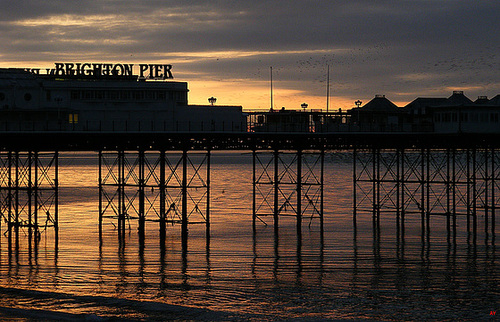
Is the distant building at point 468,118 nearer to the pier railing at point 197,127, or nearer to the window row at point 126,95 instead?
the pier railing at point 197,127

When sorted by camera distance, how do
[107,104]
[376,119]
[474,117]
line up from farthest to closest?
[376,119] → [474,117] → [107,104]

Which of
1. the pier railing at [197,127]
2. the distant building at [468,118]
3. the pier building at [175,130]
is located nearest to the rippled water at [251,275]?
the pier building at [175,130]

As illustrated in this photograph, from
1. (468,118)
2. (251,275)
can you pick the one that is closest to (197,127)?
(468,118)

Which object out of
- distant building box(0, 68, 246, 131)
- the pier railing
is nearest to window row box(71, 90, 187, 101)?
distant building box(0, 68, 246, 131)

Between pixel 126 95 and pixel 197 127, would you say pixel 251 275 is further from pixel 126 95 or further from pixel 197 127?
pixel 126 95

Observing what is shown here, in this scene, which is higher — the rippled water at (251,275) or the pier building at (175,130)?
the pier building at (175,130)

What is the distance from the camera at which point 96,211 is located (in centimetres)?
7994

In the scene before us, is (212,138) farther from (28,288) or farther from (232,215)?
(28,288)

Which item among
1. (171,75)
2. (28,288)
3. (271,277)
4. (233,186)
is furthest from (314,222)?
(233,186)

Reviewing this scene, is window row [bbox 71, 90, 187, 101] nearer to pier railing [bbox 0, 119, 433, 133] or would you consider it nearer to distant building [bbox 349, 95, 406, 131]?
pier railing [bbox 0, 119, 433, 133]

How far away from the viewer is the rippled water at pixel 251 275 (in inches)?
1375

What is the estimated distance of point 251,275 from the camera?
42.6 metres

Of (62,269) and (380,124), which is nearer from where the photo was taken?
(62,269)

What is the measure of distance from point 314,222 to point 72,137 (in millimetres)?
22549
